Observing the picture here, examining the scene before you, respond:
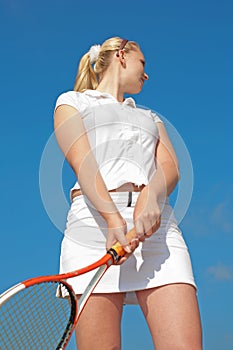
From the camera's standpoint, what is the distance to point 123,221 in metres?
4.56

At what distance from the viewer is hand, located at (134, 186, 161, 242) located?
14.7ft

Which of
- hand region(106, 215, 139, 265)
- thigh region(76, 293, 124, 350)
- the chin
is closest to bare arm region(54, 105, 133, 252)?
hand region(106, 215, 139, 265)

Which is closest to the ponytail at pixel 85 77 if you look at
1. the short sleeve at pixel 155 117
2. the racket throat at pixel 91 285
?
the short sleeve at pixel 155 117

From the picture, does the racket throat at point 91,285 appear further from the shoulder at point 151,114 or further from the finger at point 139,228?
the shoulder at point 151,114

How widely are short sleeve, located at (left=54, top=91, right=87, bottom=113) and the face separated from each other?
1.28 ft

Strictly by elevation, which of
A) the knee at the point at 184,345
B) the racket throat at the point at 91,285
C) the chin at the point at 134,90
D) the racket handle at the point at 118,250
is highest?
the chin at the point at 134,90

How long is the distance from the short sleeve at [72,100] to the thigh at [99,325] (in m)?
1.26

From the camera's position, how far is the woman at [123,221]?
448 cm

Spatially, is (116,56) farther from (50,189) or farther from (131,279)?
(131,279)

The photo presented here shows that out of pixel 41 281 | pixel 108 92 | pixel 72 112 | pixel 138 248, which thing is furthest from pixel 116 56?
pixel 41 281

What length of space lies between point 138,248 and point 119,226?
0.24 meters

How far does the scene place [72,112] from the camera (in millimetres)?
4859

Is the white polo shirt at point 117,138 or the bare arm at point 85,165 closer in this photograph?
the bare arm at point 85,165

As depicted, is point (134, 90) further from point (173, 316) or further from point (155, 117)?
point (173, 316)
